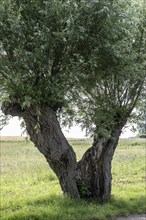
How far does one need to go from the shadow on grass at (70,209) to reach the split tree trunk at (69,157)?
1.26ft

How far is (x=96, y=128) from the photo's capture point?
9.12 m

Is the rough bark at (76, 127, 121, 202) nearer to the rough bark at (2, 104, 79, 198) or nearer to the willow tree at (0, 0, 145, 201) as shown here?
the rough bark at (2, 104, 79, 198)

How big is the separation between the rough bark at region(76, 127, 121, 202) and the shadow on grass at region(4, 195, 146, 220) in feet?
1.28

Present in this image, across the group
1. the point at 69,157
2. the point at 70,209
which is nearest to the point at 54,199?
the point at 70,209

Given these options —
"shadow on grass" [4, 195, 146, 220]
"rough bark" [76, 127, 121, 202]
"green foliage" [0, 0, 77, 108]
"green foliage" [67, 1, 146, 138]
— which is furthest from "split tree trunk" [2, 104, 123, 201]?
"green foliage" [0, 0, 77, 108]

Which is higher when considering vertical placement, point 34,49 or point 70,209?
point 34,49

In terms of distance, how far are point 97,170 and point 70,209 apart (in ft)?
5.12

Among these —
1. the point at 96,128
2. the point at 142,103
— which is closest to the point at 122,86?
the point at 142,103

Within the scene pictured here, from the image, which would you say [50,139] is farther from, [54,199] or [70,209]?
[54,199]

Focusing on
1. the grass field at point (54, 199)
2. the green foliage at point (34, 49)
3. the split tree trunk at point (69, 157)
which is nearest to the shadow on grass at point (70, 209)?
the grass field at point (54, 199)

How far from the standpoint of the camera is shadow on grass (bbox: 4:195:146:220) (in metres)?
8.67

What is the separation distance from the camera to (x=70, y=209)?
9102 millimetres

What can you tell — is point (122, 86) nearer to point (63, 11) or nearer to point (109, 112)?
point (109, 112)

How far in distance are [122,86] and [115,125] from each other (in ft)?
3.44
